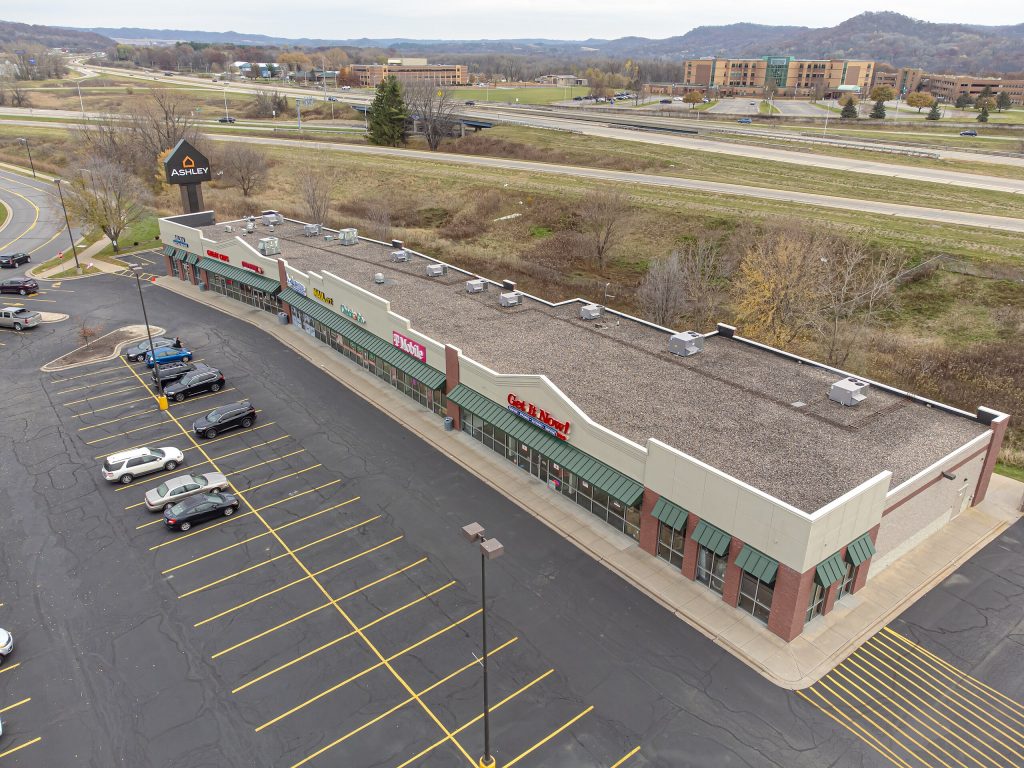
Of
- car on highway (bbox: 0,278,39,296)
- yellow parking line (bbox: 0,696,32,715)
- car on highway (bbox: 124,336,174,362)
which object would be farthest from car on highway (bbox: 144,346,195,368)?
yellow parking line (bbox: 0,696,32,715)

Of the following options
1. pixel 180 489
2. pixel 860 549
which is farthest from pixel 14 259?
pixel 860 549

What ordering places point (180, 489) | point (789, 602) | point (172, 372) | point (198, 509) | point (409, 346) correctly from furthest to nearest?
point (172, 372) → point (409, 346) → point (180, 489) → point (198, 509) → point (789, 602)

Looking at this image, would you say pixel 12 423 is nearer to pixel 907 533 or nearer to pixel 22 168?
pixel 907 533

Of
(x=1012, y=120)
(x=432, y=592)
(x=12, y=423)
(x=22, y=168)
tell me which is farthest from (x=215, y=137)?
(x=1012, y=120)

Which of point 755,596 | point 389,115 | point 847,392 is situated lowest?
point 755,596

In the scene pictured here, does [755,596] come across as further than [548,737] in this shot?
Yes

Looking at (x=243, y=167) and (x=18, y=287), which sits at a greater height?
(x=243, y=167)

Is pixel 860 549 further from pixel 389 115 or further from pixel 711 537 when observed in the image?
pixel 389 115

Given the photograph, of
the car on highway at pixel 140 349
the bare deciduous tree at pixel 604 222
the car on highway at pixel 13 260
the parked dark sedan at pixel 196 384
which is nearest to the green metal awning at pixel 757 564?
the parked dark sedan at pixel 196 384
